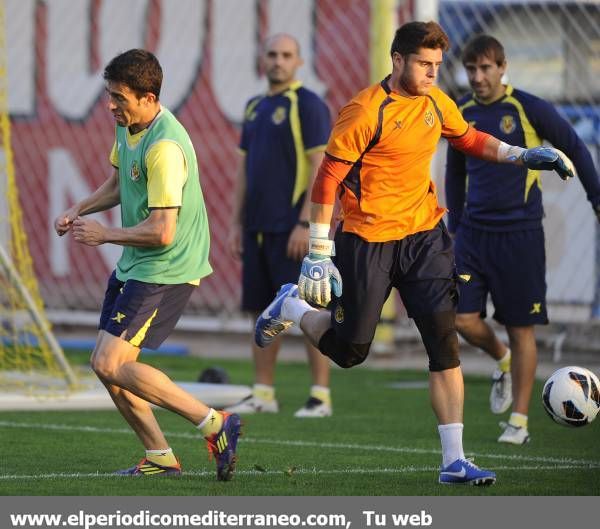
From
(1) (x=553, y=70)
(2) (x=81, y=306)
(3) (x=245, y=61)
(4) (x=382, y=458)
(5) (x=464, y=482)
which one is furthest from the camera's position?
(2) (x=81, y=306)

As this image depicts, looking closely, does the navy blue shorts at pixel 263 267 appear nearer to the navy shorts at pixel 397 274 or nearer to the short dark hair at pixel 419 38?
the navy shorts at pixel 397 274

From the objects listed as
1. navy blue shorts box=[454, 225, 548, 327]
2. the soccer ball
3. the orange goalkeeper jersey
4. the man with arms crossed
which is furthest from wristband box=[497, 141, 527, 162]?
navy blue shorts box=[454, 225, 548, 327]

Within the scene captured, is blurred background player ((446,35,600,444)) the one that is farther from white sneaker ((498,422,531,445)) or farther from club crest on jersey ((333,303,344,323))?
club crest on jersey ((333,303,344,323))

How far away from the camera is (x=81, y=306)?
1574cm

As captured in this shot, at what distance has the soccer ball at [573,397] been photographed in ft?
23.4

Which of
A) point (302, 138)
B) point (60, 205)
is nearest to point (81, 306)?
point (60, 205)

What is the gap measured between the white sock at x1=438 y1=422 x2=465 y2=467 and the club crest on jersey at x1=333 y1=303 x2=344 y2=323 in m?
0.68

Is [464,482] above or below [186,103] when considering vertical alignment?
below

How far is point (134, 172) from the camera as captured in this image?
6.61m

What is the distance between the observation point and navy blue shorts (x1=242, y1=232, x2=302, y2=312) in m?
9.73

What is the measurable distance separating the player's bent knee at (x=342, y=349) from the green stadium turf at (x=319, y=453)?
19.7 inches

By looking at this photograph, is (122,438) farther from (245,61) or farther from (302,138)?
(245,61)
